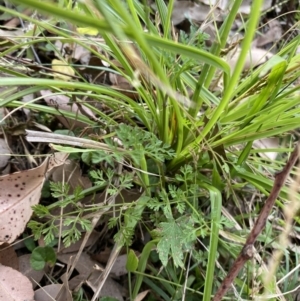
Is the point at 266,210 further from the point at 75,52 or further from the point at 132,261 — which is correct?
the point at 75,52

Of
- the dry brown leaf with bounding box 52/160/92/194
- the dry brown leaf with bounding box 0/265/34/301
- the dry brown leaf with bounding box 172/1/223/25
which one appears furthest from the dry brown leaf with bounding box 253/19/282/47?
the dry brown leaf with bounding box 0/265/34/301

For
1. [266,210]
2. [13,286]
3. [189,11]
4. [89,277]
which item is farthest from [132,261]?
[189,11]

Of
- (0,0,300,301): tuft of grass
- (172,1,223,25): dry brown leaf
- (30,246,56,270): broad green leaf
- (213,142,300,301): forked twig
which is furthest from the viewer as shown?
(172,1,223,25): dry brown leaf

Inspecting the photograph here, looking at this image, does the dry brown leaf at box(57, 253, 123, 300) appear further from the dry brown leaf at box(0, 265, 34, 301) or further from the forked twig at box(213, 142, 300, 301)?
the forked twig at box(213, 142, 300, 301)

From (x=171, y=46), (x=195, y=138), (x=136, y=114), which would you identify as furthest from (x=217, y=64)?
(x=136, y=114)

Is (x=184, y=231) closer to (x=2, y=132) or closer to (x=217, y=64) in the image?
(x=217, y=64)

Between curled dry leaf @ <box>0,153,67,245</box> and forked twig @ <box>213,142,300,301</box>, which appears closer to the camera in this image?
forked twig @ <box>213,142,300,301</box>
